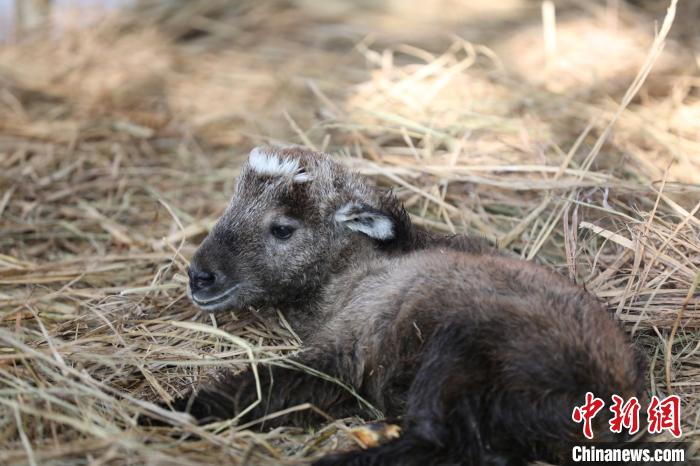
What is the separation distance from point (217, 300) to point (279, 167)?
863 millimetres

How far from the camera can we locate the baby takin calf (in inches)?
134

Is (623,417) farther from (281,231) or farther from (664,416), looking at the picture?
(281,231)

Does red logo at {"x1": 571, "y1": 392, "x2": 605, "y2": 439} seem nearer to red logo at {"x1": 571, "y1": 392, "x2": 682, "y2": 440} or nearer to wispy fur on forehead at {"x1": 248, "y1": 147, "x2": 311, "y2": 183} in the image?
red logo at {"x1": 571, "y1": 392, "x2": 682, "y2": 440}

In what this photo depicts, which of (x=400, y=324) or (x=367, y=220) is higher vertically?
(x=367, y=220)

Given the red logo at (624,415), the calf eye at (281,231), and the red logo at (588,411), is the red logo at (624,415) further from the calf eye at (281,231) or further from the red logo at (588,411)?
the calf eye at (281,231)

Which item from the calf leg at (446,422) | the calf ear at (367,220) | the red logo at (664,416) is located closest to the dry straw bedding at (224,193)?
the red logo at (664,416)

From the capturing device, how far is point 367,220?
457cm

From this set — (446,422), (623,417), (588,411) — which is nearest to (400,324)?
(446,422)

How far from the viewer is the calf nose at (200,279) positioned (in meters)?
4.48

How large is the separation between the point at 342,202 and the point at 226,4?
22.5 feet

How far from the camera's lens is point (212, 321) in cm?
477

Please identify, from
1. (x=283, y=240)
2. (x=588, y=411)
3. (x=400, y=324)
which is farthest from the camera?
(x=283, y=240)

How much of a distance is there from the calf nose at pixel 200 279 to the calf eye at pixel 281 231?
44 cm

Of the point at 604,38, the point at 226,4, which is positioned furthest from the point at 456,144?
the point at 226,4
